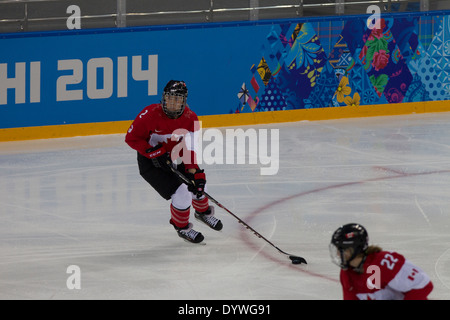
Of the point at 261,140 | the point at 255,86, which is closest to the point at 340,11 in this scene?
the point at 255,86

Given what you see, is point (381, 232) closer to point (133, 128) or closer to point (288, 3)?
point (133, 128)

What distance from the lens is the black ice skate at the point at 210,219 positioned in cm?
622

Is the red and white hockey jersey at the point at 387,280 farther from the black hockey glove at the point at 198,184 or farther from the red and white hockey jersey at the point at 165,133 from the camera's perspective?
the red and white hockey jersey at the point at 165,133

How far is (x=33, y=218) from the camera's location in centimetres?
686

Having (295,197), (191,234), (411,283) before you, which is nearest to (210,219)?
(191,234)

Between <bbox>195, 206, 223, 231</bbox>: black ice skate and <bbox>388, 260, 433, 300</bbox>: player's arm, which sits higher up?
<bbox>388, 260, 433, 300</bbox>: player's arm

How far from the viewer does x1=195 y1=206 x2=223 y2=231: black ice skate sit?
6219 mm

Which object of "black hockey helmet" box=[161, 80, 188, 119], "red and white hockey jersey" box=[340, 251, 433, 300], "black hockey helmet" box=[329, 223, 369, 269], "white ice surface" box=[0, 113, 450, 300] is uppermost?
"black hockey helmet" box=[161, 80, 188, 119]

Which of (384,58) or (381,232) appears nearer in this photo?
(381,232)

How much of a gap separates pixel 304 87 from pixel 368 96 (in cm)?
83

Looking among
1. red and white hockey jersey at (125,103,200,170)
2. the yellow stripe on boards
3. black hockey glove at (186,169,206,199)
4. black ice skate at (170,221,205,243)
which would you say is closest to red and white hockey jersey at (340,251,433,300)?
black hockey glove at (186,169,206,199)

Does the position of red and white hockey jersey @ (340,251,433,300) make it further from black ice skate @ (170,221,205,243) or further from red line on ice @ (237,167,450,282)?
black ice skate @ (170,221,205,243)
